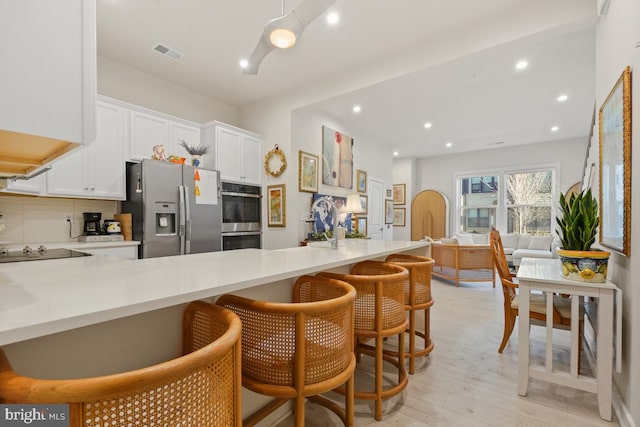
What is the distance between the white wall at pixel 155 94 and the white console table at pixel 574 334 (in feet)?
14.4

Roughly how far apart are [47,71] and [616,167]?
262 centimetres

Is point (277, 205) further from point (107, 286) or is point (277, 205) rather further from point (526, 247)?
point (526, 247)

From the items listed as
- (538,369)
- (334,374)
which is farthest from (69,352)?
(538,369)

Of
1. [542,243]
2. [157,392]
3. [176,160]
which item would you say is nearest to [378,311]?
[157,392]

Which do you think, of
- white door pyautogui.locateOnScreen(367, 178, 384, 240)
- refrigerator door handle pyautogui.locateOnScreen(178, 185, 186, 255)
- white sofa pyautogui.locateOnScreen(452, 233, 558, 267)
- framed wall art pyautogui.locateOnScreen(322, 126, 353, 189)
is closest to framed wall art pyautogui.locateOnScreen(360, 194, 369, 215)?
white door pyautogui.locateOnScreen(367, 178, 384, 240)

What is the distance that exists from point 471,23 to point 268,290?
3119 mm

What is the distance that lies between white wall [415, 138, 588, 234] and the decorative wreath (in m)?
5.55

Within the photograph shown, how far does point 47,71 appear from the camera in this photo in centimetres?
73

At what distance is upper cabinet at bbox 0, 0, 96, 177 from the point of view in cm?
67

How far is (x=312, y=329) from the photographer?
1188 millimetres

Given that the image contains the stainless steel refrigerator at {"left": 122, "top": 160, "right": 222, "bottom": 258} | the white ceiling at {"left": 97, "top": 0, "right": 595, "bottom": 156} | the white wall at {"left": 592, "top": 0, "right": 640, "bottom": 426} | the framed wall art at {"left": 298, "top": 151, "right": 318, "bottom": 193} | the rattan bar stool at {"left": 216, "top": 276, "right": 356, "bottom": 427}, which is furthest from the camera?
the framed wall art at {"left": 298, "top": 151, "right": 318, "bottom": 193}

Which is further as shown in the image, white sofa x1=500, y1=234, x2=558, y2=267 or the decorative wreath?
white sofa x1=500, y1=234, x2=558, y2=267

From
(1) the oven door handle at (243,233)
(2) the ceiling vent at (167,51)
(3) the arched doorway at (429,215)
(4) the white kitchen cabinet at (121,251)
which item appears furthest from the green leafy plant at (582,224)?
(3) the arched doorway at (429,215)

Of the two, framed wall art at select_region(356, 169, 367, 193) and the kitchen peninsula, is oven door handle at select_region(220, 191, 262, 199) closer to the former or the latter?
framed wall art at select_region(356, 169, 367, 193)
